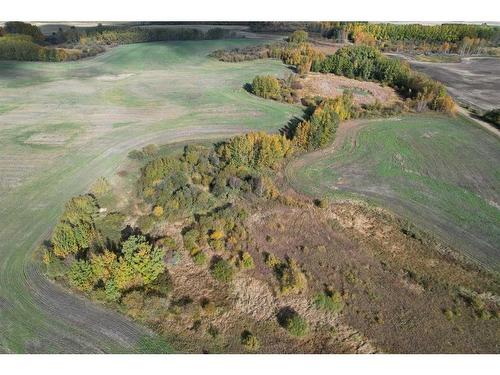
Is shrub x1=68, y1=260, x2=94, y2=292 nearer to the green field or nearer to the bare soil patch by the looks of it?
the green field

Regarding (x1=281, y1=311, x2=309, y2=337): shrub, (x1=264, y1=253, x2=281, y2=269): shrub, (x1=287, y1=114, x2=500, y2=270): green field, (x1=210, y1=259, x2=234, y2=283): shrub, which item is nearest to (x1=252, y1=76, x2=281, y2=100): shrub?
(x1=287, y1=114, x2=500, y2=270): green field

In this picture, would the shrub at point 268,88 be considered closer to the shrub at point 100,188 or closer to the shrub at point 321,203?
the shrub at point 321,203

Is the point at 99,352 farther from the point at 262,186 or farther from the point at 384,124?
the point at 384,124

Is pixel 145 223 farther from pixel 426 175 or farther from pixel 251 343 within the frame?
pixel 426 175

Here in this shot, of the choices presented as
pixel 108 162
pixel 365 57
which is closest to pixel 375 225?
pixel 108 162

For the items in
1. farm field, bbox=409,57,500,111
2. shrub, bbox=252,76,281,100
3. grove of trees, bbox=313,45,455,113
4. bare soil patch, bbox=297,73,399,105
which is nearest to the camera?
grove of trees, bbox=313,45,455,113

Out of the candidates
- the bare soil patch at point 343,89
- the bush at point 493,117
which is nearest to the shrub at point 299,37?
the bare soil patch at point 343,89
